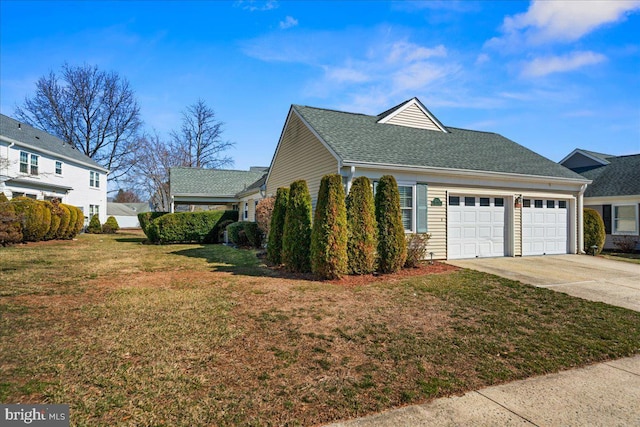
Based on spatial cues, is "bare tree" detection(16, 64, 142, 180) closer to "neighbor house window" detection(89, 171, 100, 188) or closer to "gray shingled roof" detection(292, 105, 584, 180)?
"neighbor house window" detection(89, 171, 100, 188)

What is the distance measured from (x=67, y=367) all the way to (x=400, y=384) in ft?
11.2

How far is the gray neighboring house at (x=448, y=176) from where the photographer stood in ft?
33.9

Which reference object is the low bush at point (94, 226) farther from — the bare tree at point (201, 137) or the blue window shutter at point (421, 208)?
the blue window shutter at point (421, 208)

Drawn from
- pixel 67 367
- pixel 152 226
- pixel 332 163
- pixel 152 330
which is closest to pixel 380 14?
pixel 332 163

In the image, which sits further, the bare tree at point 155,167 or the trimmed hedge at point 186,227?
the bare tree at point 155,167

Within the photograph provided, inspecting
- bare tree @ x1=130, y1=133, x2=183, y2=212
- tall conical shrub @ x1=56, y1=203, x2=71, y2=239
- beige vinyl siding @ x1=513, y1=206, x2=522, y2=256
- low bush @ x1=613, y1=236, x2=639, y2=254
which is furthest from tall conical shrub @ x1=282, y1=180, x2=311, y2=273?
bare tree @ x1=130, y1=133, x2=183, y2=212

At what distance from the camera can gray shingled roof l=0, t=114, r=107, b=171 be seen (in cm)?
1967

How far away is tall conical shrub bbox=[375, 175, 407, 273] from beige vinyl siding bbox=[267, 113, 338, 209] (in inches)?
80.2

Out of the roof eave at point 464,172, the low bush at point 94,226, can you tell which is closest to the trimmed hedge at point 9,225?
the low bush at point 94,226

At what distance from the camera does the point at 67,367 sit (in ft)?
11.1

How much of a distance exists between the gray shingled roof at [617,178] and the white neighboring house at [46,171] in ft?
88.5

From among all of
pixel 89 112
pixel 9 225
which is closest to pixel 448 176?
pixel 9 225

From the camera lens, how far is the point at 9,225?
1372cm

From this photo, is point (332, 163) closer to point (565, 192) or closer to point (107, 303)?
point (107, 303)
